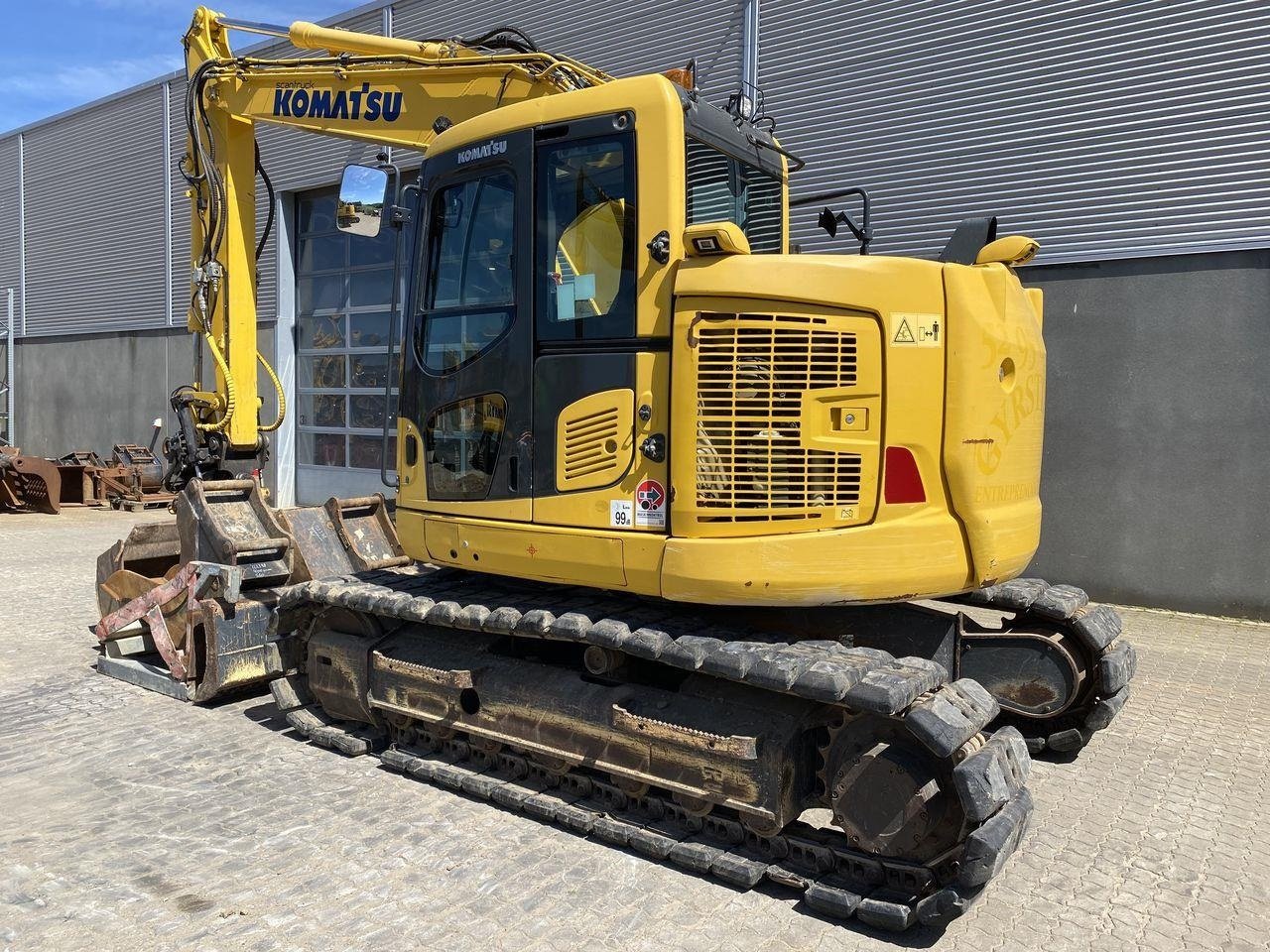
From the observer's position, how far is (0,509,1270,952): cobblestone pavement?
3.45 meters

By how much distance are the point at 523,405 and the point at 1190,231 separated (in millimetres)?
7038

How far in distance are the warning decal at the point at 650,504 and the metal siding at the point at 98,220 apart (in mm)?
17733

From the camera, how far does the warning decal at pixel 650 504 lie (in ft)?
13.2

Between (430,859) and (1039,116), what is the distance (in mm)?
8630

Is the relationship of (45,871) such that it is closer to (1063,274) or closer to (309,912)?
(309,912)

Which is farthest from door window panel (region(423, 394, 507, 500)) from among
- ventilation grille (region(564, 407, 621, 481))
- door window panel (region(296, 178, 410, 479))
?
door window panel (region(296, 178, 410, 479))

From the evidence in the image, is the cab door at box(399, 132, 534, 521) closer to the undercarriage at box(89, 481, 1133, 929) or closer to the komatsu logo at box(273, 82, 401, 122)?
the undercarriage at box(89, 481, 1133, 929)

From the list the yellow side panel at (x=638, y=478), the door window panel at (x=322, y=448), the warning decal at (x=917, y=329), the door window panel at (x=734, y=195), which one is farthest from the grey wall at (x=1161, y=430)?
the door window panel at (x=322, y=448)

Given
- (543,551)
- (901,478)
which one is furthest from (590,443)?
(901,478)

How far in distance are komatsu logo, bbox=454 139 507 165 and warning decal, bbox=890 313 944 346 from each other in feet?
6.48

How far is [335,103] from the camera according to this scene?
6.16 meters

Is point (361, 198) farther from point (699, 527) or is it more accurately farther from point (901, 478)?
point (901, 478)

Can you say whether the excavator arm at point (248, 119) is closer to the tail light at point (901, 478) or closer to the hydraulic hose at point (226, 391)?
the hydraulic hose at point (226, 391)

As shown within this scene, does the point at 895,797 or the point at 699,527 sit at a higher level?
the point at 699,527
